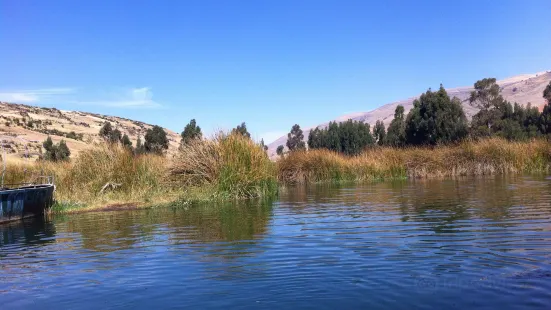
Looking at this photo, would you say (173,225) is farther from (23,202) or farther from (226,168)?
(226,168)

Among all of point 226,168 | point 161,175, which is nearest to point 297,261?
point 226,168

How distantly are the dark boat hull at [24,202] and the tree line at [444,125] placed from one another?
2619cm

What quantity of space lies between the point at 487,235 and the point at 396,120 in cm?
5867

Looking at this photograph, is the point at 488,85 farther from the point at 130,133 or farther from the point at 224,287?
the point at 224,287

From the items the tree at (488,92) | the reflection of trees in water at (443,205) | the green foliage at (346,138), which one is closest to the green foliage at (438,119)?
the green foliage at (346,138)

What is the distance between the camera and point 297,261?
809cm

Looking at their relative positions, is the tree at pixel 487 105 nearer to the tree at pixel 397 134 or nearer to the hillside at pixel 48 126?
the tree at pixel 397 134

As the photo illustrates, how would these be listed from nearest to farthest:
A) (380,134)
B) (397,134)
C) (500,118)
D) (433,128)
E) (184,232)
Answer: (184,232) < (433,128) < (500,118) < (397,134) < (380,134)

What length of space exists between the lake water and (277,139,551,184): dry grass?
62.6 feet

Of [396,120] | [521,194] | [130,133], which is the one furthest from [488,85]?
[130,133]

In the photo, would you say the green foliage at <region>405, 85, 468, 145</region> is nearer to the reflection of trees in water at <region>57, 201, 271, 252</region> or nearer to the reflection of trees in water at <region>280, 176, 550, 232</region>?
the reflection of trees in water at <region>280, 176, 550, 232</region>

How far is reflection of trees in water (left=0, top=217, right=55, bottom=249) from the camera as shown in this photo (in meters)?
12.2

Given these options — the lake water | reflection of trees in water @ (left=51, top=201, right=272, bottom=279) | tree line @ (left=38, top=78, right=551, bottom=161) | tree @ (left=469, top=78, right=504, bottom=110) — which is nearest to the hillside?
tree line @ (left=38, top=78, right=551, bottom=161)

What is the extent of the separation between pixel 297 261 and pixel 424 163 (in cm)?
2720
